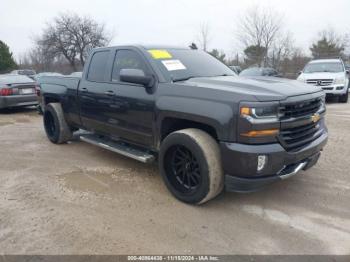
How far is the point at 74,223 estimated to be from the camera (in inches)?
135

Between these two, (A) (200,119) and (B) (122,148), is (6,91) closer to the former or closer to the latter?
(B) (122,148)

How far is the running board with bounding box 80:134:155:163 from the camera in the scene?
430cm

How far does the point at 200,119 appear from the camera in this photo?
139 inches

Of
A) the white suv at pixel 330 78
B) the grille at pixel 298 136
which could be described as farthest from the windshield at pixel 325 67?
the grille at pixel 298 136

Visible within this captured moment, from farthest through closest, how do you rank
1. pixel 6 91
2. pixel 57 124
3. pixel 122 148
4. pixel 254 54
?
pixel 254 54 < pixel 6 91 < pixel 57 124 < pixel 122 148

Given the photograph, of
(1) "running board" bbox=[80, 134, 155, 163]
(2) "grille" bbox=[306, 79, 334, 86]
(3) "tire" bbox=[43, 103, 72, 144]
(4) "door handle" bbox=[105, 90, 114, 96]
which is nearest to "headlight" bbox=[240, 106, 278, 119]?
(1) "running board" bbox=[80, 134, 155, 163]

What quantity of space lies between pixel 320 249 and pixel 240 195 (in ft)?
4.11

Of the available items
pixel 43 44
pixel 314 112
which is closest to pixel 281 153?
pixel 314 112

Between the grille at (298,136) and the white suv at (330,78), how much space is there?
9211mm

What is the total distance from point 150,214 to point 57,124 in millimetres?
3465

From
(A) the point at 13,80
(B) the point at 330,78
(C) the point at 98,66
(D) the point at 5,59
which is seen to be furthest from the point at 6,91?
(D) the point at 5,59

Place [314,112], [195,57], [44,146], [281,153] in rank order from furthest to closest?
[44,146] < [195,57] < [314,112] < [281,153]

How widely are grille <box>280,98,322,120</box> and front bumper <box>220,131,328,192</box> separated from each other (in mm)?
338

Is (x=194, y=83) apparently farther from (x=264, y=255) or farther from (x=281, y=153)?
(x=264, y=255)
